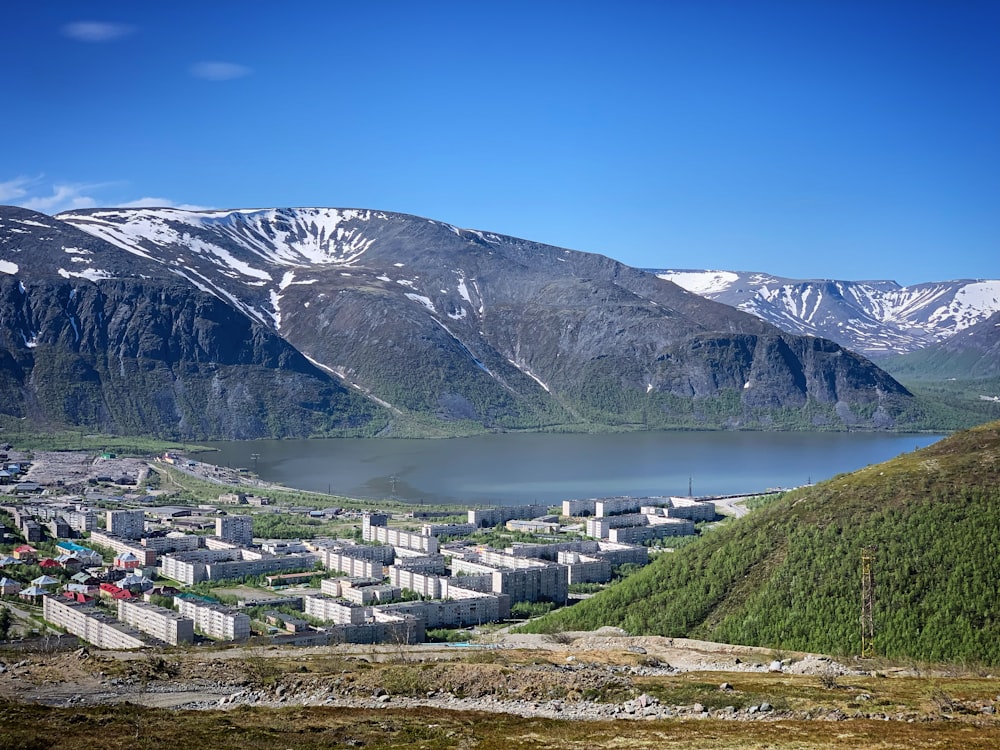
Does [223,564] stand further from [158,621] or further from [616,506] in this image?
[616,506]

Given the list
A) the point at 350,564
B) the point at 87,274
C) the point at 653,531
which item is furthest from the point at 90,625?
the point at 87,274

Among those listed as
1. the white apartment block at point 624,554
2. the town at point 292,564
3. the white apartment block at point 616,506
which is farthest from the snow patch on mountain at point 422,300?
the white apartment block at point 624,554

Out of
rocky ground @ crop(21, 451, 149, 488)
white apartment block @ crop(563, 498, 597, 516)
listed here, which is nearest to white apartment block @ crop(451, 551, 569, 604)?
white apartment block @ crop(563, 498, 597, 516)

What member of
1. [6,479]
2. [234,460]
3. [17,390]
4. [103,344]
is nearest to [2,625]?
[6,479]

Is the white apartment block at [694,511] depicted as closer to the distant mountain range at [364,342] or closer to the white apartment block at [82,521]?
the white apartment block at [82,521]

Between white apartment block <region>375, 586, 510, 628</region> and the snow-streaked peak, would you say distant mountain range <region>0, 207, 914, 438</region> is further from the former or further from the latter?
white apartment block <region>375, 586, 510, 628</region>
